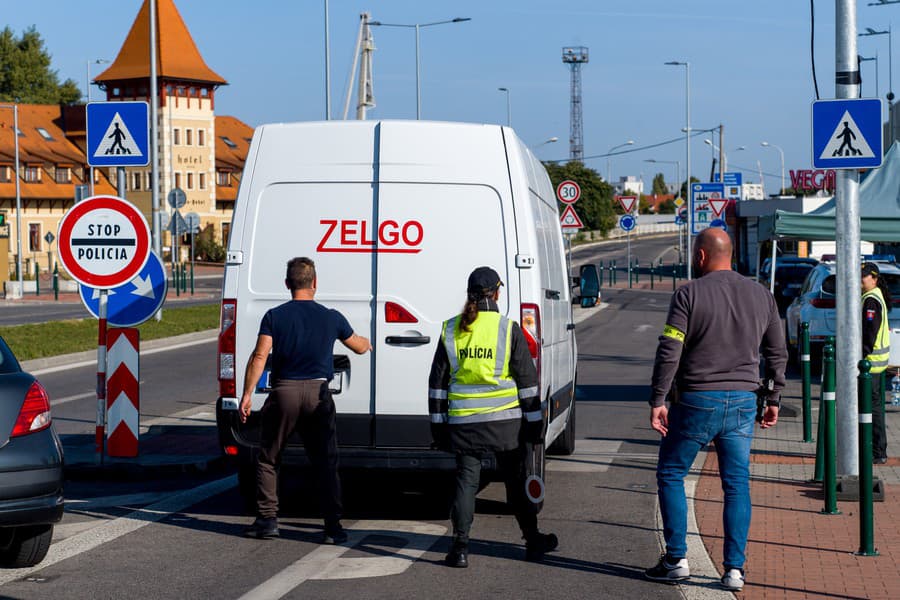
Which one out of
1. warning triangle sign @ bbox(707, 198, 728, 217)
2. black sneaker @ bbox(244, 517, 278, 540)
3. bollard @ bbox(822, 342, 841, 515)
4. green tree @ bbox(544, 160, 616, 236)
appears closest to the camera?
black sneaker @ bbox(244, 517, 278, 540)

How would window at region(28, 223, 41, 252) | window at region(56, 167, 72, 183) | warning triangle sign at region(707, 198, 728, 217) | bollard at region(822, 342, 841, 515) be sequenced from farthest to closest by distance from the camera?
window at region(56, 167, 72, 183) < window at region(28, 223, 41, 252) < warning triangle sign at region(707, 198, 728, 217) < bollard at region(822, 342, 841, 515)

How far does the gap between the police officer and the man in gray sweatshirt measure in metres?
4.87

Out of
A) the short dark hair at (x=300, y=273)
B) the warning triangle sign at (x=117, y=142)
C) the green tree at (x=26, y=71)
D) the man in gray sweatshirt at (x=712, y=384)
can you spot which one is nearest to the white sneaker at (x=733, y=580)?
the man in gray sweatshirt at (x=712, y=384)

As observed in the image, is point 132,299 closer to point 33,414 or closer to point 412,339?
point 412,339

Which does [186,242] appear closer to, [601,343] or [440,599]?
[601,343]

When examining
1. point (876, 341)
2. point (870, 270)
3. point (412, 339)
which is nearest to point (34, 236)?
point (870, 270)

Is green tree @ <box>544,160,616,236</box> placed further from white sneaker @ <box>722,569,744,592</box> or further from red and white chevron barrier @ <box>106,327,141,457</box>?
white sneaker @ <box>722,569,744,592</box>

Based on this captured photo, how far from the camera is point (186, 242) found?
91.3 metres

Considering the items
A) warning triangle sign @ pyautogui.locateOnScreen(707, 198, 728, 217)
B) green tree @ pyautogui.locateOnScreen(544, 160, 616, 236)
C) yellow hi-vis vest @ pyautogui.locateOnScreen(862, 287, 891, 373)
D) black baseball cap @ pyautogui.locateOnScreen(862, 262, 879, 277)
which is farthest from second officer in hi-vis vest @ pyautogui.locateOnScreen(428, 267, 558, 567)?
green tree @ pyautogui.locateOnScreen(544, 160, 616, 236)

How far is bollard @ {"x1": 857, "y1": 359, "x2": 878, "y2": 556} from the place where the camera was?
24.1 feet

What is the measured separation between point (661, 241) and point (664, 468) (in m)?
127

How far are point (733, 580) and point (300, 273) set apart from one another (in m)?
3.00

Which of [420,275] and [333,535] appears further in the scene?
[420,275]

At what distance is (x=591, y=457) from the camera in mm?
12039
